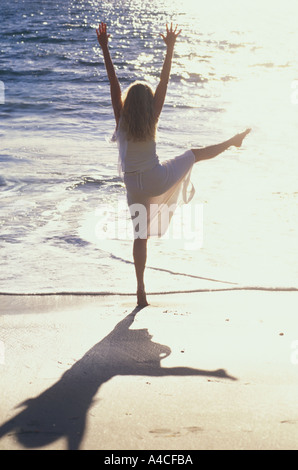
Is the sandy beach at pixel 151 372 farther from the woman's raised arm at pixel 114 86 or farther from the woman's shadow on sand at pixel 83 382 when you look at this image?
the woman's raised arm at pixel 114 86

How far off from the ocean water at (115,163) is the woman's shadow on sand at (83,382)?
3.90 feet

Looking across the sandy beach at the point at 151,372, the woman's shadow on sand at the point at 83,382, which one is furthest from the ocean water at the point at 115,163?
the woman's shadow on sand at the point at 83,382

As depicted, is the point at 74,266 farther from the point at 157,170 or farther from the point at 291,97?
the point at 291,97

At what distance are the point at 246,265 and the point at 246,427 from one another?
287cm

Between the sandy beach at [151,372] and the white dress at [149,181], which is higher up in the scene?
the white dress at [149,181]

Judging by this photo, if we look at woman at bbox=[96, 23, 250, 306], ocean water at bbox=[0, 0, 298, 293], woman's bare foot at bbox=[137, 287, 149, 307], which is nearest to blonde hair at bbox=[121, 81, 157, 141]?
woman at bbox=[96, 23, 250, 306]

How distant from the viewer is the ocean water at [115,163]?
543cm

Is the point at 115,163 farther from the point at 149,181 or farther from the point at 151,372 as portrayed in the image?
the point at 151,372

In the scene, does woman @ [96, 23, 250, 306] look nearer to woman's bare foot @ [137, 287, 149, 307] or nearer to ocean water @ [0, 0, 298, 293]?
woman's bare foot @ [137, 287, 149, 307]

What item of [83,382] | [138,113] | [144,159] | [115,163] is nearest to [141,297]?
[144,159]

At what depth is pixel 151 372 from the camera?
3.27 m

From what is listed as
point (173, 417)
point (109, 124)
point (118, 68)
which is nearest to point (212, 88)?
point (118, 68)

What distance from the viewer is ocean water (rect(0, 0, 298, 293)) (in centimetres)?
543

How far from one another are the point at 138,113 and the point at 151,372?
1790 millimetres
